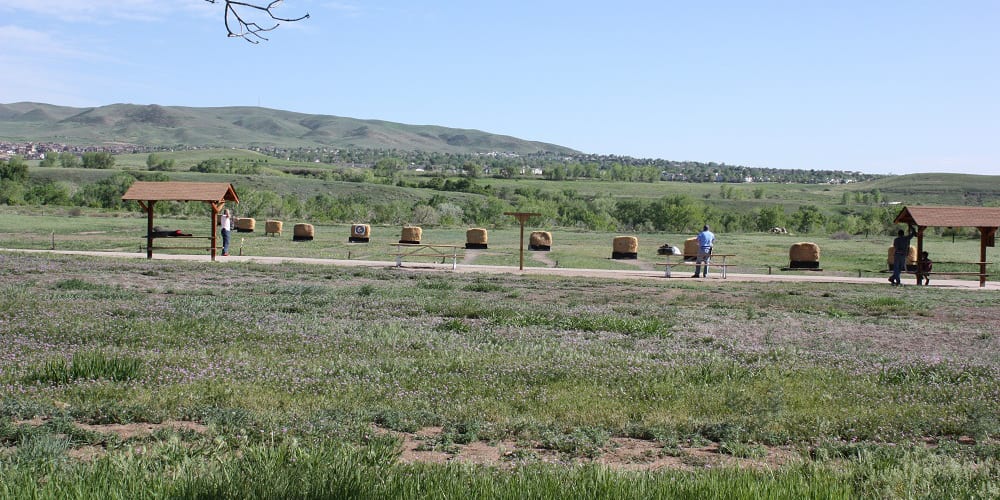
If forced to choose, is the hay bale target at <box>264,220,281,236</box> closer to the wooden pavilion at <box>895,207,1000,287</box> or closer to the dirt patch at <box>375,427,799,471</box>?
the wooden pavilion at <box>895,207,1000,287</box>

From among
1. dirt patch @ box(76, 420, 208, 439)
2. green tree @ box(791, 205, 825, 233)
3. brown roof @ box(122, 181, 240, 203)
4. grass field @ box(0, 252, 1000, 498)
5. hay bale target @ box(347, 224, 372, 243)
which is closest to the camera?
grass field @ box(0, 252, 1000, 498)

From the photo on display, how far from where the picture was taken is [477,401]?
9820 mm

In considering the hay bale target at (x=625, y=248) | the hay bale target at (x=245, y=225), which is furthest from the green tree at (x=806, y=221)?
the hay bale target at (x=245, y=225)

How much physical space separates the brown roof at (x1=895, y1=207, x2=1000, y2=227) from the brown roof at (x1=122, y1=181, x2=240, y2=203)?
82.2 feet

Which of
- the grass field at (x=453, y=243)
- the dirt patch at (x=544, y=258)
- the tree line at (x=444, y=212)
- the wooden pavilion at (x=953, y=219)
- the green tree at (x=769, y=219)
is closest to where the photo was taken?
the wooden pavilion at (x=953, y=219)

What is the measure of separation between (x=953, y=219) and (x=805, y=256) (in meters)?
8.03

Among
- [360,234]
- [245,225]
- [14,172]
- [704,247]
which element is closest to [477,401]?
[704,247]

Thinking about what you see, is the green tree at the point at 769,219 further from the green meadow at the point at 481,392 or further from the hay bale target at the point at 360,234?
the green meadow at the point at 481,392

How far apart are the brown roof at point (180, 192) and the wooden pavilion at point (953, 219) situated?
2508 centimetres

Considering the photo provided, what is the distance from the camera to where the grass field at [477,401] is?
611cm

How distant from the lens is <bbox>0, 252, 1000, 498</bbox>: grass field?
6.11m

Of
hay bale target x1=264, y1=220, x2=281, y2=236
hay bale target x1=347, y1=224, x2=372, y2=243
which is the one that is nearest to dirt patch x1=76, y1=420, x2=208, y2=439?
hay bale target x1=347, y1=224, x2=372, y2=243

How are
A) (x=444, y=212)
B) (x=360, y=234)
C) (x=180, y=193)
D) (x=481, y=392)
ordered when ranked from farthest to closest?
(x=444, y=212) < (x=360, y=234) < (x=180, y=193) < (x=481, y=392)

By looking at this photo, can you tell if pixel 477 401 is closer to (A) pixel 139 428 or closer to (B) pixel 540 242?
(A) pixel 139 428
